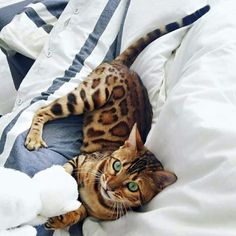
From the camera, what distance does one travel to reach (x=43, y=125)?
1.10 meters

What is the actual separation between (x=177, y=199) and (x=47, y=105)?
554 millimetres

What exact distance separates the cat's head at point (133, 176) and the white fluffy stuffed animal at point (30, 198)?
0.55 ft

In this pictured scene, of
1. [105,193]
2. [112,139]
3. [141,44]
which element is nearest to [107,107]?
[112,139]

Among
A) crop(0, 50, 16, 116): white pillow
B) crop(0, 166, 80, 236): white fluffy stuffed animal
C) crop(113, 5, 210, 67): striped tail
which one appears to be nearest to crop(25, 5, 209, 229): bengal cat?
crop(113, 5, 210, 67): striped tail

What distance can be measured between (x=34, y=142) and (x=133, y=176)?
31 cm

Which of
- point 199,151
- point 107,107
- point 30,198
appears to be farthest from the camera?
point 107,107

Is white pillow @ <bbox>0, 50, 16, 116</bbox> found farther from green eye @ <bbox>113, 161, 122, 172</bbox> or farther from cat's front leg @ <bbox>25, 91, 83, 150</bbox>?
green eye @ <bbox>113, 161, 122, 172</bbox>

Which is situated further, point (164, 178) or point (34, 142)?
point (34, 142)

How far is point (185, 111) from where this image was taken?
0.80 m

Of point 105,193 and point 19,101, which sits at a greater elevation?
point 19,101

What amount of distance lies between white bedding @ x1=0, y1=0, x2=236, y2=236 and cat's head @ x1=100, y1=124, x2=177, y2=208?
1.0 inches

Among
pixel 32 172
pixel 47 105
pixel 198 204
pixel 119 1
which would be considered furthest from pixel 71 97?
pixel 198 204

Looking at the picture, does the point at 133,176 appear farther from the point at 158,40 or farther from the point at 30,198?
the point at 158,40

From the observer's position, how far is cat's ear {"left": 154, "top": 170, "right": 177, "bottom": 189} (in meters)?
0.77
